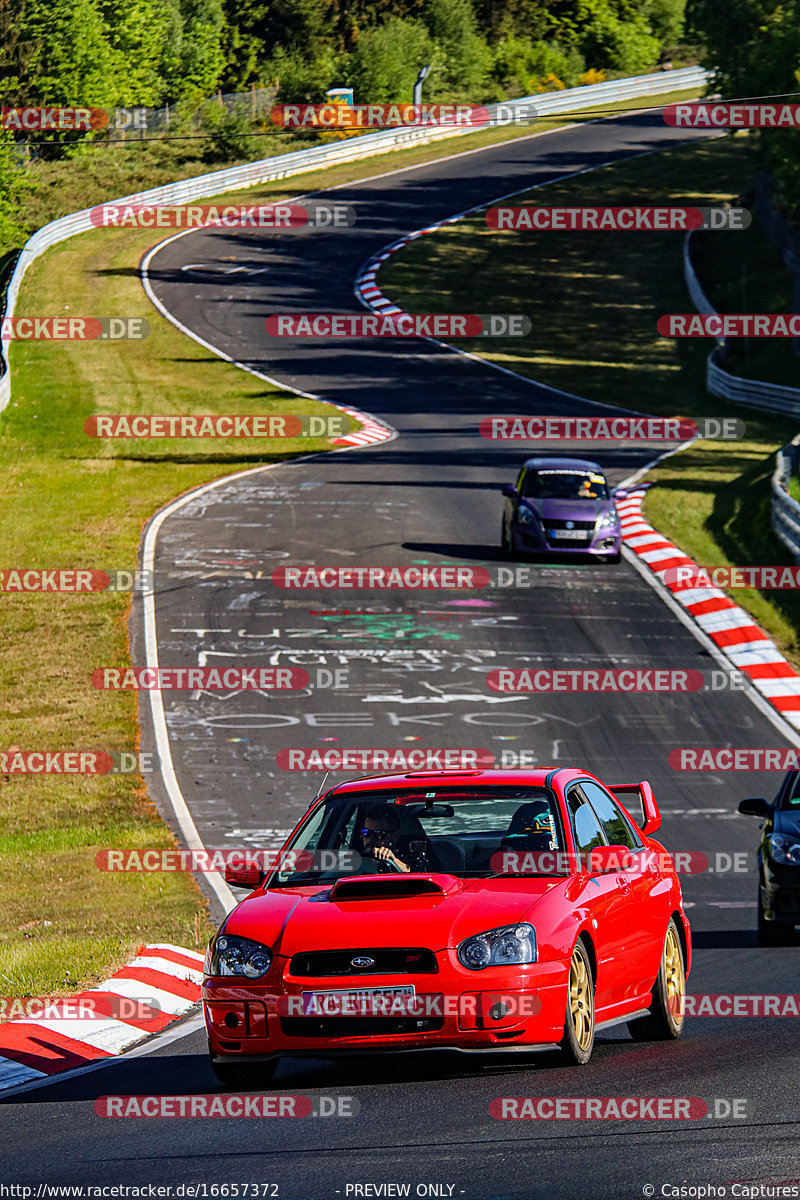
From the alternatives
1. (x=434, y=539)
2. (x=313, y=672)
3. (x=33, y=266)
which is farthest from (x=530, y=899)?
(x=33, y=266)

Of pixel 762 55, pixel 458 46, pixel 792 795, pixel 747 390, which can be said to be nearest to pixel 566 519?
pixel 792 795

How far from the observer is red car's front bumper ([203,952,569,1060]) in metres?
7.45

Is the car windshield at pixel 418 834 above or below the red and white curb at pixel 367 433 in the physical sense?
above

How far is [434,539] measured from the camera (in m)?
30.3

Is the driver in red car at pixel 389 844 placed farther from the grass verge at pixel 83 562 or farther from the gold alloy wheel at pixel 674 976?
the grass verge at pixel 83 562

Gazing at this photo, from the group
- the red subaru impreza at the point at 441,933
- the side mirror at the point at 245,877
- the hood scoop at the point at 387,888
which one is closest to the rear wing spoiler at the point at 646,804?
the red subaru impreza at the point at 441,933

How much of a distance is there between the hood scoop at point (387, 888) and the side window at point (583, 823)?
0.91m

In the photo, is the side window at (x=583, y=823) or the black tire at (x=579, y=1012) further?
the side window at (x=583, y=823)

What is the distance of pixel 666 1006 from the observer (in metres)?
9.05

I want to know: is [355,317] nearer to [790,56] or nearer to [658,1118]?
[790,56]

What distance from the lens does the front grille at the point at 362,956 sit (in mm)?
7500

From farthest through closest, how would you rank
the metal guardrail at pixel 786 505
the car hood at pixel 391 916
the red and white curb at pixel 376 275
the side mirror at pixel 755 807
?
the red and white curb at pixel 376 275 → the metal guardrail at pixel 786 505 → the side mirror at pixel 755 807 → the car hood at pixel 391 916

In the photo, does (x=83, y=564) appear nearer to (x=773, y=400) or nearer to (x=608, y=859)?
(x=608, y=859)

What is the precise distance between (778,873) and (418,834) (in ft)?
16.9
